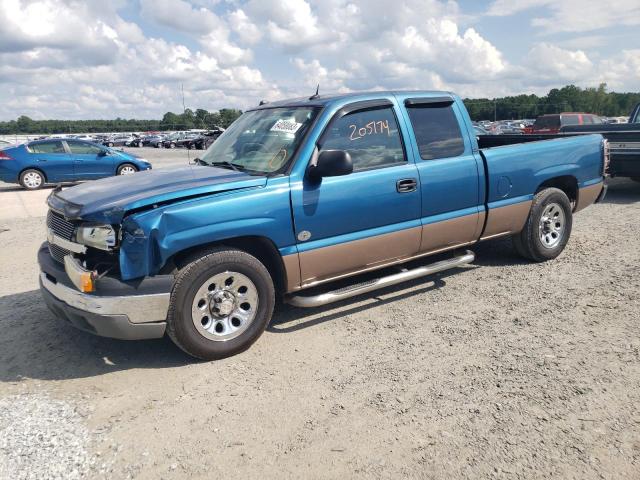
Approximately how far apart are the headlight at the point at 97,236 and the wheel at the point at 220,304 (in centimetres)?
52

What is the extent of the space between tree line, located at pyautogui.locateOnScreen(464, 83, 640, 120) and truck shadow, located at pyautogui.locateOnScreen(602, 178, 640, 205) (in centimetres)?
4193

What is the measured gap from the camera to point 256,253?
4199mm

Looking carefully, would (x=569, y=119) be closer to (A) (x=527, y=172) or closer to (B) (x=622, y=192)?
(B) (x=622, y=192)

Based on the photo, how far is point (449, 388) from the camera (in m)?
3.46

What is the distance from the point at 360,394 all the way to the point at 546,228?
3.68 meters

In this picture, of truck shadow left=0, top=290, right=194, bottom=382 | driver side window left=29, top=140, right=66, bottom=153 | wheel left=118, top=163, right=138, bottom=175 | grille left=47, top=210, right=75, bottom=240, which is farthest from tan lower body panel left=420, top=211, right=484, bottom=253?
driver side window left=29, top=140, right=66, bottom=153

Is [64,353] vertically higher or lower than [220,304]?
lower

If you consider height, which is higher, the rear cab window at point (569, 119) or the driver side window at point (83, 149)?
the driver side window at point (83, 149)

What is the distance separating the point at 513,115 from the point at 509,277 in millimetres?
62968

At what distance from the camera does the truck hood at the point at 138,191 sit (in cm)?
360

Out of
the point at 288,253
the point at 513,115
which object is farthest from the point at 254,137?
the point at 513,115

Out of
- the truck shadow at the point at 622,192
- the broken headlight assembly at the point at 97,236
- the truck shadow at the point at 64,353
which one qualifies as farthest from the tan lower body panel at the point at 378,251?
the truck shadow at the point at 622,192

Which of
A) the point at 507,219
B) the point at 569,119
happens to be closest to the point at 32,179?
the point at 507,219

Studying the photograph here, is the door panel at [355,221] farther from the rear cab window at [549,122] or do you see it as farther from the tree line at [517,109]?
the tree line at [517,109]
